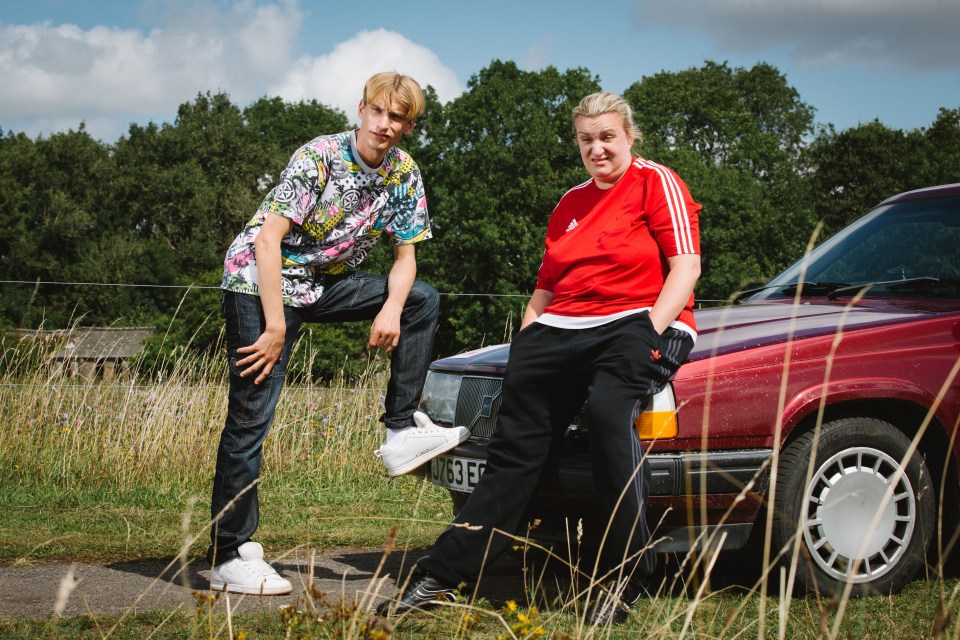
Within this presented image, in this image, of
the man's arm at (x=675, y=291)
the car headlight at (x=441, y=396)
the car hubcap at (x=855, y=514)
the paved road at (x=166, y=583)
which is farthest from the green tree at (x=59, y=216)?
the car hubcap at (x=855, y=514)

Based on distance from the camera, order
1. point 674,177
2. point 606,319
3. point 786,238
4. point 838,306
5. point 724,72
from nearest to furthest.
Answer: point 606,319
point 674,177
point 838,306
point 786,238
point 724,72

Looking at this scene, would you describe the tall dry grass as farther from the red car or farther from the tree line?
the tree line

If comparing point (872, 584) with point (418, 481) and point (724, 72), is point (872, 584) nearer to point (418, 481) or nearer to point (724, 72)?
point (418, 481)

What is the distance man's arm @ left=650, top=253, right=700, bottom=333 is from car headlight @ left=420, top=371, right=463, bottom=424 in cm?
108

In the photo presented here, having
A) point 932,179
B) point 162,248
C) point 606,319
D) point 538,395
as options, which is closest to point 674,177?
point 606,319

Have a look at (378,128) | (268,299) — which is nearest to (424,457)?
(268,299)

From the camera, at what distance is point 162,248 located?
48.3 m

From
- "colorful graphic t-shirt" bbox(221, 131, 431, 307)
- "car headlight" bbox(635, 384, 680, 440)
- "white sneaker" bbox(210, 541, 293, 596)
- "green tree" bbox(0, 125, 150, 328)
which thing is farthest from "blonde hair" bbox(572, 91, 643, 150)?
"green tree" bbox(0, 125, 150, 328)

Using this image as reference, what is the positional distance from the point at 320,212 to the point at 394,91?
580mm

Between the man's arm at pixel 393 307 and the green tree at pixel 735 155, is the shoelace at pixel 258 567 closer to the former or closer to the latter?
the man's arm at pixel 393 307

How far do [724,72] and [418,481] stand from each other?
48753 mm

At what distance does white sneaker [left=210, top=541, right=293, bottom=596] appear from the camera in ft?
13.6

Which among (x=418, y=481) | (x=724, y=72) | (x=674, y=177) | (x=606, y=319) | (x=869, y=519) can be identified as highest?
(x=724, y=72)

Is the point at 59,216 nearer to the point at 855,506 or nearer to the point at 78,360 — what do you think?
the point at 78,360
